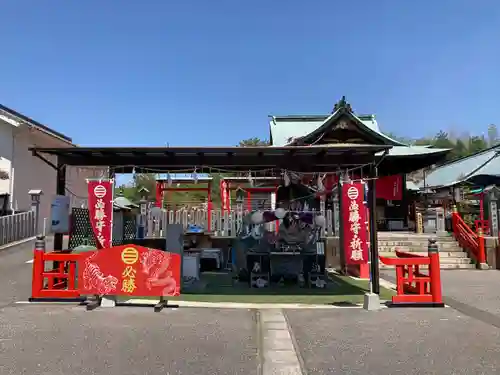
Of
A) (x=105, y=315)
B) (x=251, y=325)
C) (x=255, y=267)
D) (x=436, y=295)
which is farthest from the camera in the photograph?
(x=255, y=267)

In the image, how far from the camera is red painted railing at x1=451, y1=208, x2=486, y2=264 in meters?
14.7

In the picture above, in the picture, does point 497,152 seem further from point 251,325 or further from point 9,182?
point 9,182

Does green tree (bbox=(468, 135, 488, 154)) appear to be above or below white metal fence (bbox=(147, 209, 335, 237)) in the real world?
above

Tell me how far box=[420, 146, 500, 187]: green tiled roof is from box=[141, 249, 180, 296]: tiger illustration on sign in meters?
18.0

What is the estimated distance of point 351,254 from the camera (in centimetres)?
879

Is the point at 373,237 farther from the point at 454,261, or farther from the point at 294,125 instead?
the point at 294,125

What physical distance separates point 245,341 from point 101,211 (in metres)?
4.79

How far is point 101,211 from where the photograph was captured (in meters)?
8.82

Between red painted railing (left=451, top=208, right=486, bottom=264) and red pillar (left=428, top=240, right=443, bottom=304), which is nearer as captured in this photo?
red pillar (left=428, top=240, right=443, bottom=304)

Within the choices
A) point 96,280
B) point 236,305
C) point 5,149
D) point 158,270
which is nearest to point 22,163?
point 5,149

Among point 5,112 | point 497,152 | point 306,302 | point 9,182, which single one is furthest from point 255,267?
point 497,152

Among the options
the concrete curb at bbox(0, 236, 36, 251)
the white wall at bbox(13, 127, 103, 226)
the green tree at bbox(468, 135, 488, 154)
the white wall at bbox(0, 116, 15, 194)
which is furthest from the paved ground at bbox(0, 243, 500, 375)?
the green tree at bbox(468, 135, 488, 154)

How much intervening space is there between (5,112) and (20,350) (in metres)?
17.8

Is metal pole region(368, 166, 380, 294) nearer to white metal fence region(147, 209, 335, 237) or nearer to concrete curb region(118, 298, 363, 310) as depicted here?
concrete curb region(118, 298, 363, 310)
